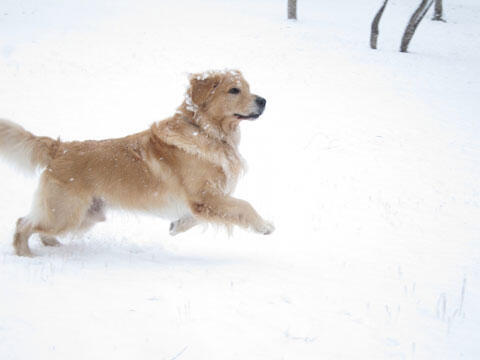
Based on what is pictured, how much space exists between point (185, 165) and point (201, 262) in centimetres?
114

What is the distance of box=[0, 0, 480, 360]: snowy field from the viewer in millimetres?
2709

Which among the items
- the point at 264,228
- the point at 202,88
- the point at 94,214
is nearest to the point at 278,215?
the point at 264,228

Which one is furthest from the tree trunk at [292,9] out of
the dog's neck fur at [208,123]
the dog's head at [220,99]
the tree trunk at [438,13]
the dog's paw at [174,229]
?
the dog's paw at [174,229]

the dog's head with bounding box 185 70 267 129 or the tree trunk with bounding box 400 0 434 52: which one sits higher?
the tree trunk with bounding box 400 0 434 52

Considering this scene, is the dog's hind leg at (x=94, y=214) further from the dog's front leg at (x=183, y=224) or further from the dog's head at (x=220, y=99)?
the dog's head at (x=220, y=99)

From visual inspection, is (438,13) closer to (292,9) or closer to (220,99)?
(292,9)

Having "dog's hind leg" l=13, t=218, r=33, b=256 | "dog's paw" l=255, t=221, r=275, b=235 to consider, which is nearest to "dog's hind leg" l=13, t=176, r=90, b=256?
"dog's hind leg" l=13, t=218, r=33, b=256

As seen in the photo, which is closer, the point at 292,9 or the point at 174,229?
the point at 174,229

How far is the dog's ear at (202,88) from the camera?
4688 mm

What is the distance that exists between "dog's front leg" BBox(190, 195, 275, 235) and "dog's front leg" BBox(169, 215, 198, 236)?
43cm

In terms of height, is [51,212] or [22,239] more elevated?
[51,212]

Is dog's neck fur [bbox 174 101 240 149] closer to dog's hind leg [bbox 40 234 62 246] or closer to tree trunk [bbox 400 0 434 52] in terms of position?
dog's hind leg [bbox 40 234 62 246]

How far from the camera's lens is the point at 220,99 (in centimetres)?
470

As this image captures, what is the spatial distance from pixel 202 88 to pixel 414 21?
54.5 feet
